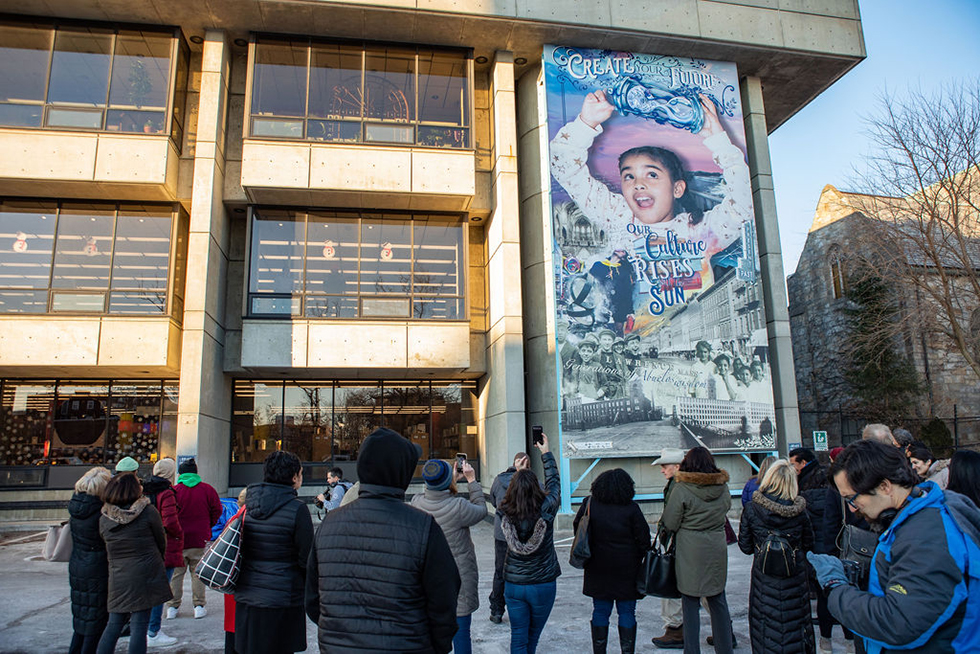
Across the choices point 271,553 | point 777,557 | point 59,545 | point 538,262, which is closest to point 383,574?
point 271,553

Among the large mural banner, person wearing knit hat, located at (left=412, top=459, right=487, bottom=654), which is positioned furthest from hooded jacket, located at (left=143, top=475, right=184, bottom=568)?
the large mural banner

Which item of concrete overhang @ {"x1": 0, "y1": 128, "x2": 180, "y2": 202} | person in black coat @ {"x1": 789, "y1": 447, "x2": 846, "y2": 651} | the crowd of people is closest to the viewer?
the crowd of people

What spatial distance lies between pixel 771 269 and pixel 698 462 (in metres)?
13.1

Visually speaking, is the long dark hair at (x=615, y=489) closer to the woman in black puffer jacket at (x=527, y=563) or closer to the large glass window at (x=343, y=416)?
the woman in black puffer jacket at (x=527, y=563)

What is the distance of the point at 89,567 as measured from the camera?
536 centimetres

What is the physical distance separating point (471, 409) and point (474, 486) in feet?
40.8

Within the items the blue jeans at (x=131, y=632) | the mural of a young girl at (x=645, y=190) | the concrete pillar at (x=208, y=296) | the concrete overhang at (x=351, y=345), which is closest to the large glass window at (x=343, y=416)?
the concrete pillar at (x=208, y=296)

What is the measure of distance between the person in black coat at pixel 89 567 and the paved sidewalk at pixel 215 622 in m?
1.29

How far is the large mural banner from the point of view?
14.9m

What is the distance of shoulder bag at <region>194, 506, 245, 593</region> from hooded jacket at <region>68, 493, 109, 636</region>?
193 centimetres

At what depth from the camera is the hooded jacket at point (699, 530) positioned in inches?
215

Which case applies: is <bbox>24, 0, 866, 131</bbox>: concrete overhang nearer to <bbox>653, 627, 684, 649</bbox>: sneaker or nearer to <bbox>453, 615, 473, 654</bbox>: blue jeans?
<bbox>653, 627, 684, 649</bbox>: sneaker

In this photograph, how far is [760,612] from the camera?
5.05 m

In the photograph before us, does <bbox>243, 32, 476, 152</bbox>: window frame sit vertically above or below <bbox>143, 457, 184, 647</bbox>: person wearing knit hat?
above
